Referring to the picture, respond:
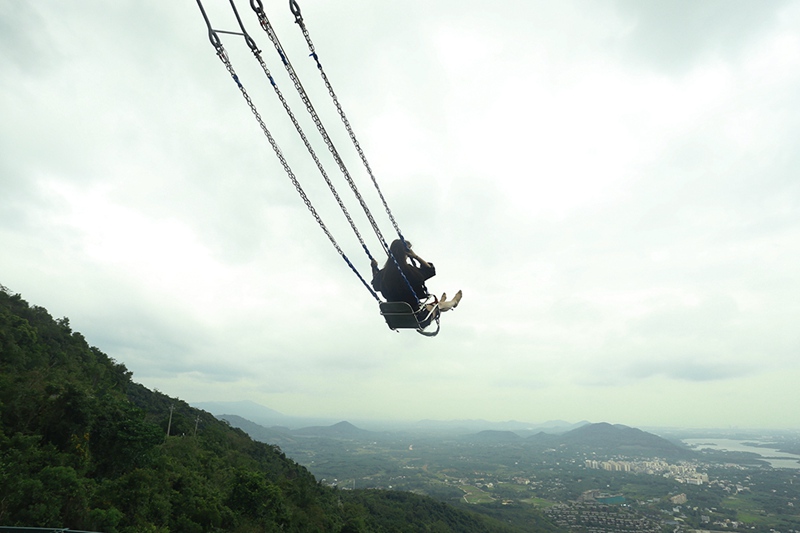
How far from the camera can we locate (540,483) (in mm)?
135875

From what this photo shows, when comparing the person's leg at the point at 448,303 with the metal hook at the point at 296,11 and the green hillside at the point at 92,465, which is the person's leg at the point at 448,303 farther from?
the green hillside at the point at 92,465

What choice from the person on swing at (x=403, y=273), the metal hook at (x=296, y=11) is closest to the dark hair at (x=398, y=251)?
the person on swing at (x=403, y=273)

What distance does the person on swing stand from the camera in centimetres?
955

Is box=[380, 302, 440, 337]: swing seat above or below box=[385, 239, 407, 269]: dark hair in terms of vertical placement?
below

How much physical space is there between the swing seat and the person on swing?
0.75ft

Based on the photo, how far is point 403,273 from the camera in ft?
31.3

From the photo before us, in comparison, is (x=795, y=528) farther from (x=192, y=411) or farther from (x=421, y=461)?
(x=421, y=461)

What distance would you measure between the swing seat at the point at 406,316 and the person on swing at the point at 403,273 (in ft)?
0.75

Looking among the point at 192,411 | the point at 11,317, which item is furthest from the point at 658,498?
the point at 11,317

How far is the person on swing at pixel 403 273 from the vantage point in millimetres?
9547

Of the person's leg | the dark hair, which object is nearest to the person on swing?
the dark hair

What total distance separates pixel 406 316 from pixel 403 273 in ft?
3.80

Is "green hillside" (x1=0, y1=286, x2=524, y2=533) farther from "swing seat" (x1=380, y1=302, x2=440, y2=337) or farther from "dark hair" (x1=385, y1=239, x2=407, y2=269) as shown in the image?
"dark hair" (x1=385, y1=239, x2=407, y2=269)

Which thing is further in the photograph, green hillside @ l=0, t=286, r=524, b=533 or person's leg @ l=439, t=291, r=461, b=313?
green hillside @ l=0, t=286, r=524, b=533
